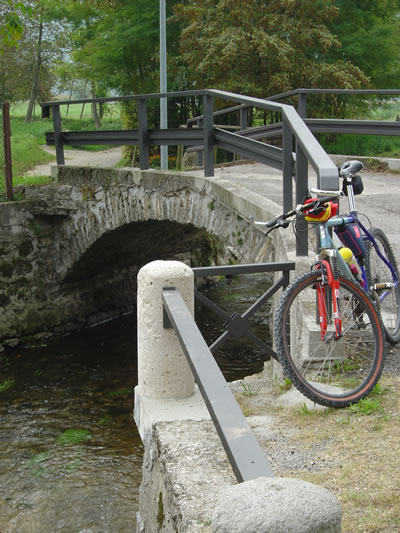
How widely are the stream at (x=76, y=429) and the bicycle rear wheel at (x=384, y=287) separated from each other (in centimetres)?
327

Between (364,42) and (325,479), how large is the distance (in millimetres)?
17706

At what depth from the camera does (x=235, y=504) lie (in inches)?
71.5

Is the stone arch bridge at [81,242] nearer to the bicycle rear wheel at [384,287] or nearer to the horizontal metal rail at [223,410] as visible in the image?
the bicycle rear wheel at [384,287]

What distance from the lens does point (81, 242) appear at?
13.1 m

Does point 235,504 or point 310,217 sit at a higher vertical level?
point 310,217

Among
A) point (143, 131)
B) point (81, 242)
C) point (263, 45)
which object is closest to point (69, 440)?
point (143, 131)

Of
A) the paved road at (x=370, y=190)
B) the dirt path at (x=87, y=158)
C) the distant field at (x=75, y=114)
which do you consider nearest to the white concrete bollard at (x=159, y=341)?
the paved road at (x=370, y=190)

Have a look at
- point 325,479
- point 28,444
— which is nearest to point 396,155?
point 28,444

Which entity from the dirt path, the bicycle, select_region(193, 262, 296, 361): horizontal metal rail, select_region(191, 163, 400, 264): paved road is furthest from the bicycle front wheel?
the dirt path

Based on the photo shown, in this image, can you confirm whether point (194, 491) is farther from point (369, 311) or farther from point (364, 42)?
point (364, 42)

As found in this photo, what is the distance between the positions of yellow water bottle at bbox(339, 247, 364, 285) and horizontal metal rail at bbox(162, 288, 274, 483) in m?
1.28

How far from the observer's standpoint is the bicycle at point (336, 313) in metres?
3.89

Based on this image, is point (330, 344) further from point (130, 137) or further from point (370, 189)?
point (130, 137)

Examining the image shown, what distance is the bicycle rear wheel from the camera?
4559mm
